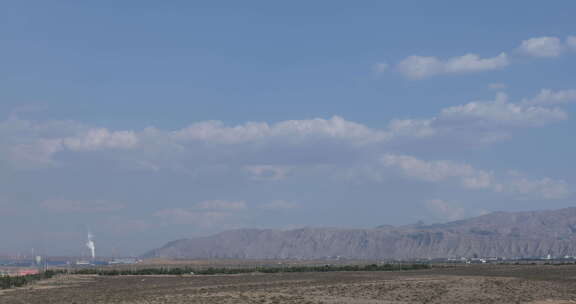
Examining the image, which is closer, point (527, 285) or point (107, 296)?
point (107, 296)

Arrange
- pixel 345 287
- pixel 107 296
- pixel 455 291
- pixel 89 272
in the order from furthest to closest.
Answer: pixel 89 272
pixel 345 287
pixel 455 291
pixel 107 296

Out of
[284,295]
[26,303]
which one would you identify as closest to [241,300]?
[284,295]

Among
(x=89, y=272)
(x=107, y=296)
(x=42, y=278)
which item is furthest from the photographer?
(x=89, y=272)

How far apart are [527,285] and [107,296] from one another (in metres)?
37.8

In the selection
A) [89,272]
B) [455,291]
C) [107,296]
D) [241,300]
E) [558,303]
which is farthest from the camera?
[89,272]

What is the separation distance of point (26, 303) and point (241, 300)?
50.4 feet

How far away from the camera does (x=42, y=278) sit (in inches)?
3669

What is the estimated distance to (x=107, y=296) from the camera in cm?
5678

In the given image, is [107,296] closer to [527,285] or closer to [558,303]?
[558,303]

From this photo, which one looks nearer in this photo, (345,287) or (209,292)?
(209,292)

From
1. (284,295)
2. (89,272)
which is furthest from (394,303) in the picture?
(89,272)

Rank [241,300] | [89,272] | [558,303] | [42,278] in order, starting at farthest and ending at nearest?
[89,272] → [42,278] → [241,300] → [558,303]

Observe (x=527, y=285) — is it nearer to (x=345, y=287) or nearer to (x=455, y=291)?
(x=455, y=291)

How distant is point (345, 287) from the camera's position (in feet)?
215
